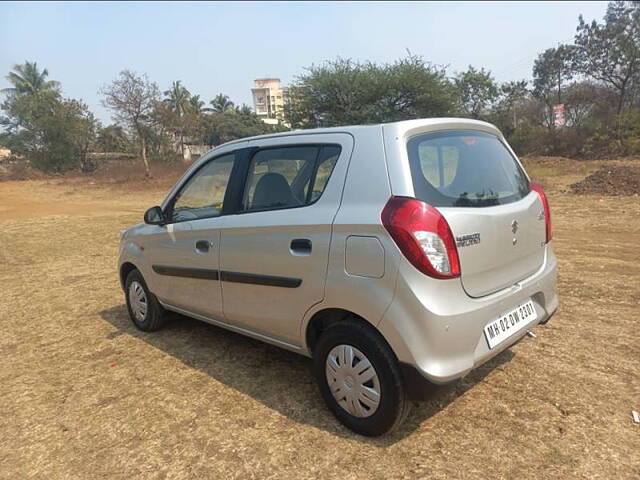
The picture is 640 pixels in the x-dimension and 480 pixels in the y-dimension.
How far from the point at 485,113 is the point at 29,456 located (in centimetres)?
4356

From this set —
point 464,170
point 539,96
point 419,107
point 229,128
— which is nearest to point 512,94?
point 539,96

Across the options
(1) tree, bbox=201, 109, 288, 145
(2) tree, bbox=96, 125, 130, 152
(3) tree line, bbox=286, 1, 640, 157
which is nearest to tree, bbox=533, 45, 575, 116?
(3) tree line, bbox=286, 1, 640, 157

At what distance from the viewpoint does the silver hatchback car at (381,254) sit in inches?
93.0

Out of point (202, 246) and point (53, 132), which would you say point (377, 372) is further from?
point (53, 132)

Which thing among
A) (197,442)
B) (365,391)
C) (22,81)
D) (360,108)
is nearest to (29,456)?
(197,442)

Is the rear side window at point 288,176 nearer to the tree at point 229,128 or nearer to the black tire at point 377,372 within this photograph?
the black tire at point 377,372

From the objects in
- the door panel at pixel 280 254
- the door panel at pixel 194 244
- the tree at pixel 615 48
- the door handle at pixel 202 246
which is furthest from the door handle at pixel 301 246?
the tree at pixel 615 48

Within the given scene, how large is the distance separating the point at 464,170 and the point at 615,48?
35.4 meters

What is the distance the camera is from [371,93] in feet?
87.4

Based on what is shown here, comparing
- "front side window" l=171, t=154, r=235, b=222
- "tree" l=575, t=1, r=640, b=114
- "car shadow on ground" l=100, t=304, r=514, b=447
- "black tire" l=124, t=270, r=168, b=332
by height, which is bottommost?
"car shadow on ground" l=100, t=304, r=514, b=447

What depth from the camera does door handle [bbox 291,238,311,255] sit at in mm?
2754

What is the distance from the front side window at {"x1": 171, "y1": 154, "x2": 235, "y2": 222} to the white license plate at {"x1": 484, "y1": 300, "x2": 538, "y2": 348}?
2051 mm

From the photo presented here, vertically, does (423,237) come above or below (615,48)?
below

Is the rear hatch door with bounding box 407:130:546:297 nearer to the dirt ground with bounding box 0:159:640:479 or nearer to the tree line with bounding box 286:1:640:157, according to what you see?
the dirt ground with bounding box 0:159:640:479
